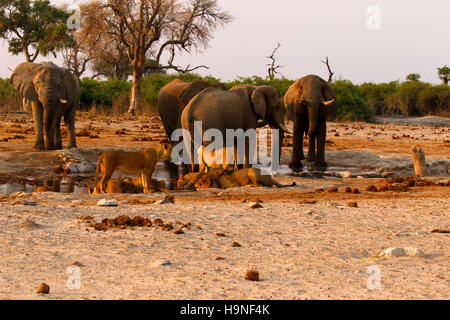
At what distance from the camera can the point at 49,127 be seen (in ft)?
52.4

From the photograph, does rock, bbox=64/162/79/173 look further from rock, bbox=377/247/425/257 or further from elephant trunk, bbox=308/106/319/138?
rock, bbox=377/247/425/257

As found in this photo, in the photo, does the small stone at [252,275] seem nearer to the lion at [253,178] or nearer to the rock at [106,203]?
the rock at [106,203]

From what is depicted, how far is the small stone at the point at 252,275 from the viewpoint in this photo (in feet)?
16.3

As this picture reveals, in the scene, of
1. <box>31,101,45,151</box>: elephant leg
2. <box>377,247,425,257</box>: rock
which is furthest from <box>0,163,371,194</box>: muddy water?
<box>377,247,425,257</box>: rock

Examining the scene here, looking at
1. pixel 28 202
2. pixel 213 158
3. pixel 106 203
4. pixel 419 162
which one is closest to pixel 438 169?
pixel 419 162

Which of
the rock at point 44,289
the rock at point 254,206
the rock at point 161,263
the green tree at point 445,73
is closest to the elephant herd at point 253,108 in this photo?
the rock at point 254,206

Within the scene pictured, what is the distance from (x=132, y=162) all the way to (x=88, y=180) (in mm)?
2864

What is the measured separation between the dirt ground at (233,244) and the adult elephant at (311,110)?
4.36 meters

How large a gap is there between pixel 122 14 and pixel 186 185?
26.2 meters

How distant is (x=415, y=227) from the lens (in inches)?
288

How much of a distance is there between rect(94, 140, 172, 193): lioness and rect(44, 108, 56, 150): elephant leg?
19.7 ft
